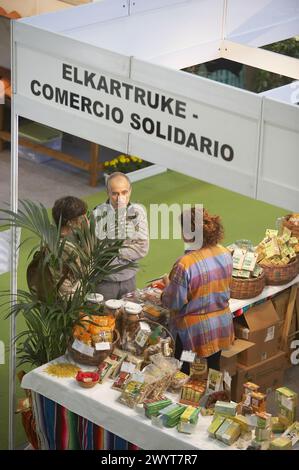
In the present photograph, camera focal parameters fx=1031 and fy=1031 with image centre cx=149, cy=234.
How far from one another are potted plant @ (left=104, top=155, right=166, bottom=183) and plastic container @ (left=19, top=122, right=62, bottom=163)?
29.3 inches

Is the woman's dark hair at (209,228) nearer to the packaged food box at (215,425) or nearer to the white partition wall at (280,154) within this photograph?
the white partition wall at (280,154)

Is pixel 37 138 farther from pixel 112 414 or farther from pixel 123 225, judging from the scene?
pixel 112 414

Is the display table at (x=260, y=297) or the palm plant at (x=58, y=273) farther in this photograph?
the display table at (x=260, y=297)

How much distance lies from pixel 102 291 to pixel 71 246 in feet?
2.33

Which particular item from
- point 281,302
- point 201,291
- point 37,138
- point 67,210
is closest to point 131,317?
point 201,291

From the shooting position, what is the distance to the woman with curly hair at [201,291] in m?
6.00

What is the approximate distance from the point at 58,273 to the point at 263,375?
1.88 meters

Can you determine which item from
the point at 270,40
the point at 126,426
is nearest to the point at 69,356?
the point at 126,426

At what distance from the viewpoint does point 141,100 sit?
5.32 metres

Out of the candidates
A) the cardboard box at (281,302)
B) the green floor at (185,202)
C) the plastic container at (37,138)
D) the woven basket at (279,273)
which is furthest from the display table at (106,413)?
the plastic container at (37,138)

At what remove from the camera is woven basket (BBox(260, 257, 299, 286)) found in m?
7.02

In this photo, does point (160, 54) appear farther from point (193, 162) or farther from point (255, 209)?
point (255, 209)

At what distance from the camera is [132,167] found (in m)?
10.8

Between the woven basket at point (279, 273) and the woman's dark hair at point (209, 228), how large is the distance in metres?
1.02
